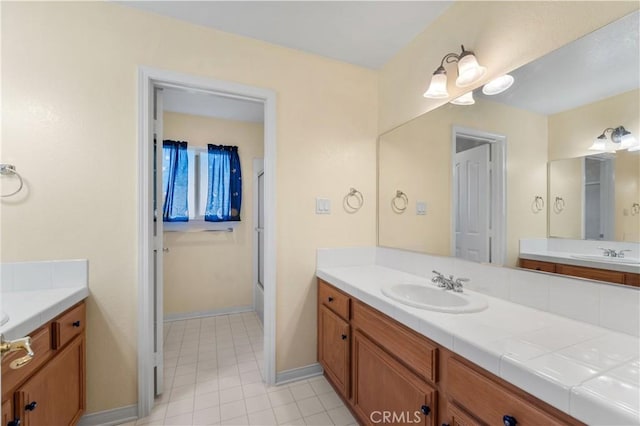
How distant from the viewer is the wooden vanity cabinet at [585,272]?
2.99 feet

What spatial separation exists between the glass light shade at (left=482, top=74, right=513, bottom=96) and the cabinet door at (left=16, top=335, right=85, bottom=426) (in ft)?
7.77

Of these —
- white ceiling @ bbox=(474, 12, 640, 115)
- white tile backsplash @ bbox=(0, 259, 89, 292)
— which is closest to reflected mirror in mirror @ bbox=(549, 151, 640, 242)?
white ceiling @ bbox=(474, 12, 640, 115)

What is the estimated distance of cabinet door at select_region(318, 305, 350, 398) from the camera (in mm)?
1574

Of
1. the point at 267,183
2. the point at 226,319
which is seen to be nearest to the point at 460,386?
the point at 267,183

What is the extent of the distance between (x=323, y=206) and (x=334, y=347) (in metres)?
0.97

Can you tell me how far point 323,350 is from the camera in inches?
73.4

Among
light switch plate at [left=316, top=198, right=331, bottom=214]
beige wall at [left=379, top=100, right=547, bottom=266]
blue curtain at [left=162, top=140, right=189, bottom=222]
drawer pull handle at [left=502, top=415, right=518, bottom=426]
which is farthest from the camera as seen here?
blue curtain at [left=162, top=140, right=189, bottom=222]

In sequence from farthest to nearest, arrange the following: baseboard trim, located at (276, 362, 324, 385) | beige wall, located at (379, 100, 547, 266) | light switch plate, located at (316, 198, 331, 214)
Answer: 1. light switch plate, located at (316, 198, 331, 214)
2. baseboard trim, located at (276, 362, 324, 385)
3. beige wall, located at (379, 100, 547, 266)

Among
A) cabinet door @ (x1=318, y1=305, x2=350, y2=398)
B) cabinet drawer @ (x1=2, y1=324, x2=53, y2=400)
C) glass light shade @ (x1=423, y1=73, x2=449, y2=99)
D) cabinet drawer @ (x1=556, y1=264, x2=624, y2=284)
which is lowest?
cabinet door @ (x1=318, y1=305, x2=350, y2=398)

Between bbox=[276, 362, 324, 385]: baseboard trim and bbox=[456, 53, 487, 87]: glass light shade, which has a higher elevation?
bbox=[456, 53, 487, 87]: glass light shade

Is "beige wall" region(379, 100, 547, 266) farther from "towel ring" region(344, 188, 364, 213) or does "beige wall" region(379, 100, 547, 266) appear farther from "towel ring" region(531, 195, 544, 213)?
"towel ring" region(344, 188, 364, 213)

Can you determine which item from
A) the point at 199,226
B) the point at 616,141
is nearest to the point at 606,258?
the point at 616,141

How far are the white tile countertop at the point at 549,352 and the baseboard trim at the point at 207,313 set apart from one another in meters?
2.44

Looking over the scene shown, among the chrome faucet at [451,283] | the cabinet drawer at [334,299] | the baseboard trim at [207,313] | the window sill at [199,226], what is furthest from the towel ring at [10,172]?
the chrome faucet at [451,283]
